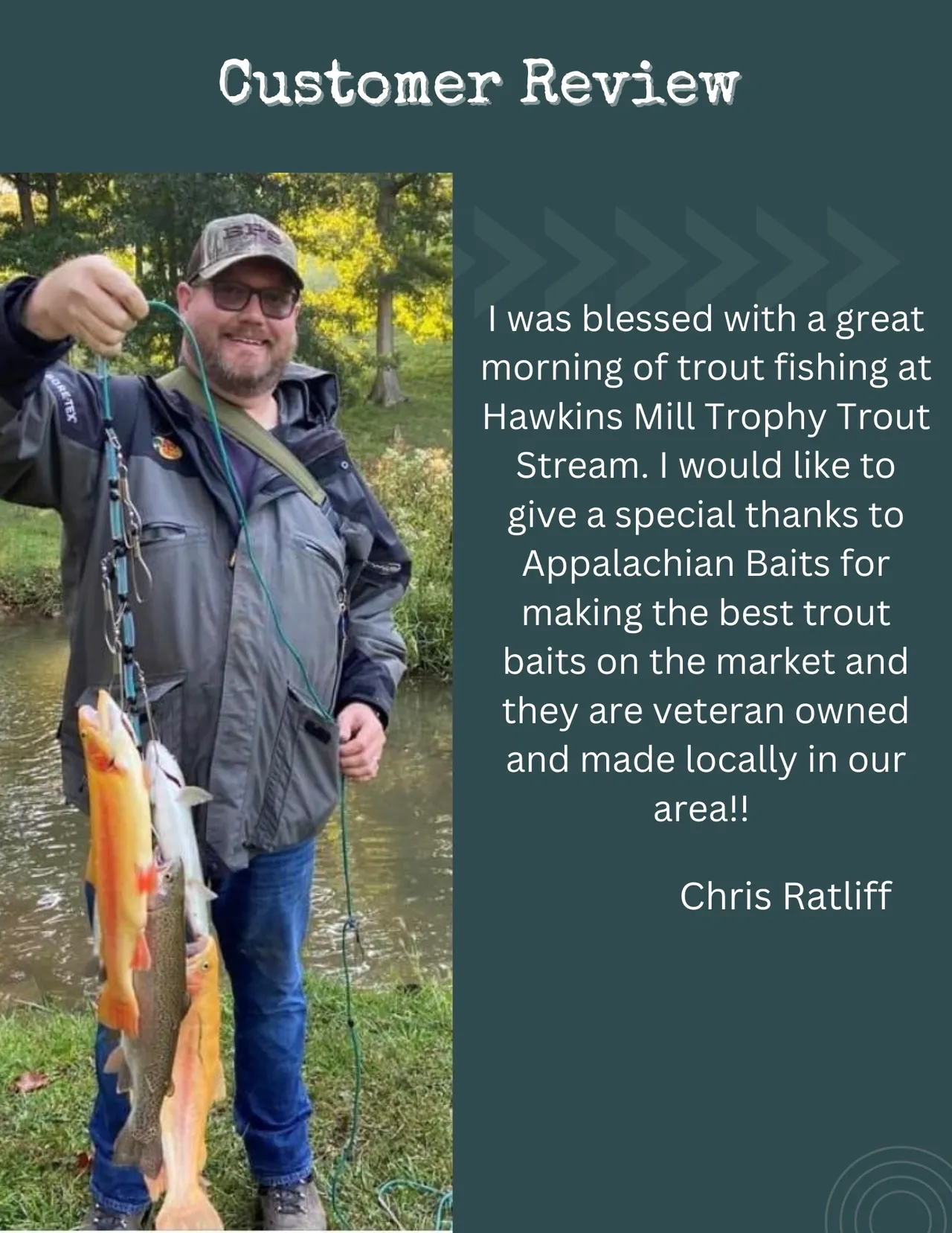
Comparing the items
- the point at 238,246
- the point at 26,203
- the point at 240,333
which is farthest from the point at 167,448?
the point at 26,203

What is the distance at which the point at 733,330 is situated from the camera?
2.67 meters

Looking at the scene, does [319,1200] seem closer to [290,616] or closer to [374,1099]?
[374,1099]

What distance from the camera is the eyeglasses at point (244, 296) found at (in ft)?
9.11

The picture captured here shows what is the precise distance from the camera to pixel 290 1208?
10.2 ft

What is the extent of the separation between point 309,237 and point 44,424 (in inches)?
570

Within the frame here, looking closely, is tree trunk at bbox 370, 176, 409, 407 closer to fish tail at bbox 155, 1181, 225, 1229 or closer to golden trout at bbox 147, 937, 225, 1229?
golden trout at bbox 147, 937, 225, 1229

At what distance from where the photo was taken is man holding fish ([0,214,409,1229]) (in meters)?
2.23

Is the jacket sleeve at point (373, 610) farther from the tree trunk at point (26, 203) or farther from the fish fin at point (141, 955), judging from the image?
the tree trunk at point (26, 203)

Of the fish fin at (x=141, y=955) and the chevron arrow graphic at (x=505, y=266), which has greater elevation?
the chevron arrow graphic at (x=505, y=266)

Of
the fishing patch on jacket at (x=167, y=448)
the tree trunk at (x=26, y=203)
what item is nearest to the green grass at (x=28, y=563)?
the tree trunk at (x=26, y=203)

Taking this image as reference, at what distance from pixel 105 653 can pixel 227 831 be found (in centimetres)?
49

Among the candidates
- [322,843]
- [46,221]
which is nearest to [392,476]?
[322,843]

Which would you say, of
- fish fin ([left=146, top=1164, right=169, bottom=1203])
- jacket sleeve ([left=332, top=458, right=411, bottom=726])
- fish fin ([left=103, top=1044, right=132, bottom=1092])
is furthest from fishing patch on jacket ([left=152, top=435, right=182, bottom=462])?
fish fin ([left=146, top=1164, right=169, bottom=1203])

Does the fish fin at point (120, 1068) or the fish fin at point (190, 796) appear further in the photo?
the fish fin at point (120, 1068)
